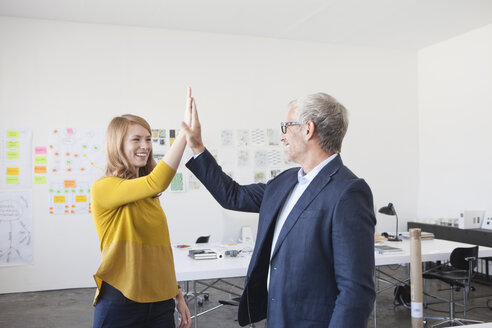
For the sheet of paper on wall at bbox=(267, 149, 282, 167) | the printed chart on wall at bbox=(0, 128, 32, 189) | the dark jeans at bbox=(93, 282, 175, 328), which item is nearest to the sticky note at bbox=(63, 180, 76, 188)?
the printed chart on wall at bbox=(0, 128, 32, 189)

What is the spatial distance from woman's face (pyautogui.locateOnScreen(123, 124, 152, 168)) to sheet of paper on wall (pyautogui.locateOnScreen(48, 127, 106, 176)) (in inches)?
163

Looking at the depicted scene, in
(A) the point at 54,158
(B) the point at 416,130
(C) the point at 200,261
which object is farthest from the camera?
(B) the point at 416,130

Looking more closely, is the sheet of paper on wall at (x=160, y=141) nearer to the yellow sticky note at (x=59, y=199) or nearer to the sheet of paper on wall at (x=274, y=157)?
the yellow sticky note at (x=59, y=199)

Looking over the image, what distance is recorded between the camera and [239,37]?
6.62 m

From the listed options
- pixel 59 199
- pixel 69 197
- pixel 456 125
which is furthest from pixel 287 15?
pixel 59 199

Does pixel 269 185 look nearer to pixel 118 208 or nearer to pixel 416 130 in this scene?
pixel 118 208

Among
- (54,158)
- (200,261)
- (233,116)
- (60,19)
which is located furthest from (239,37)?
(200,261)

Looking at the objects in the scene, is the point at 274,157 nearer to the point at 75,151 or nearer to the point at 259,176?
the point at 259,176

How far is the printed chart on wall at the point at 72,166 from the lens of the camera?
5.77m

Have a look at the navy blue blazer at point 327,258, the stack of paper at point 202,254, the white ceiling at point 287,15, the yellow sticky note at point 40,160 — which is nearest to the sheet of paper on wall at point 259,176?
the white ceiling at point 287,15

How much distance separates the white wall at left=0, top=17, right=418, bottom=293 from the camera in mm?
5723

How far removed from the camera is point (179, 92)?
6.30 meters

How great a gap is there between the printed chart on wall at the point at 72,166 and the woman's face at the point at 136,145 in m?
4.14

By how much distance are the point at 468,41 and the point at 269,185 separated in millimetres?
6057
